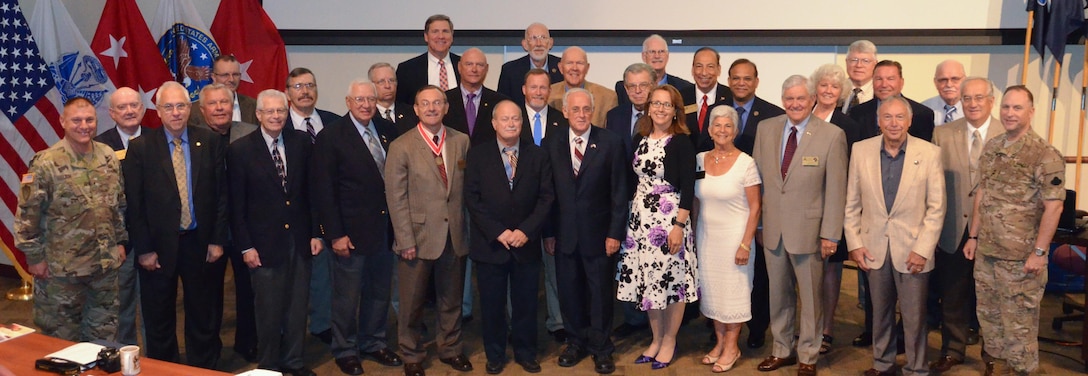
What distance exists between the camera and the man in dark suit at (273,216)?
430 cm

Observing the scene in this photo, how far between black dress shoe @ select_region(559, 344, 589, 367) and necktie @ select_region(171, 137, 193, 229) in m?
2.00

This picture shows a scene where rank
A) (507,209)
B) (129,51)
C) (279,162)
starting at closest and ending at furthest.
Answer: (279,162) → (507,209) → (129,51)

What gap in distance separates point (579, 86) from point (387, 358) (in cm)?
191

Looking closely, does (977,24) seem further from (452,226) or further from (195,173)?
(195,173)

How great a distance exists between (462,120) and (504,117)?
0.83 m

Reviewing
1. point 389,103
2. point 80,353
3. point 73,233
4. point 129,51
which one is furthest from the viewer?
point 129,51

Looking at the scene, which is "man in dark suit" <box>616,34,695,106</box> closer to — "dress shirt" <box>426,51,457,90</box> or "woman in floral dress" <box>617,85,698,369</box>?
"woman in floral dress" <box>617,85,698,369</box>

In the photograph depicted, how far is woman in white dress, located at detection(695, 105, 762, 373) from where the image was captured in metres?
4.43

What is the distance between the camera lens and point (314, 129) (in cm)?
507

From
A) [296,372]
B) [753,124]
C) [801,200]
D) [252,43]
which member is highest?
[252,43]

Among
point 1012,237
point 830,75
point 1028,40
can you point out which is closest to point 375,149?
point 830,75

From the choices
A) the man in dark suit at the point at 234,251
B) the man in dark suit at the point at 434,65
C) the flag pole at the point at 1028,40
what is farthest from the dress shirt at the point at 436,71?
the flag pole at the point at 1028,40

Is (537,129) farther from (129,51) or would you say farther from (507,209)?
(129,51)

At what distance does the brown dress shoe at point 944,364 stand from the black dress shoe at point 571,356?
1830mm
